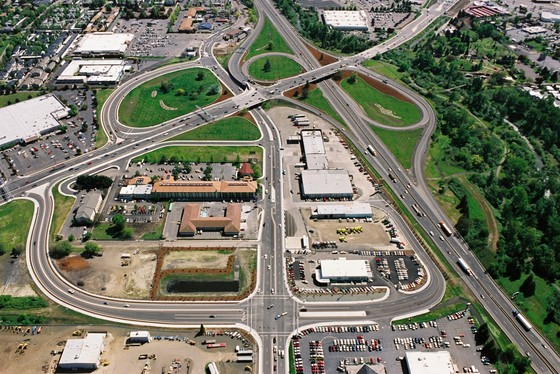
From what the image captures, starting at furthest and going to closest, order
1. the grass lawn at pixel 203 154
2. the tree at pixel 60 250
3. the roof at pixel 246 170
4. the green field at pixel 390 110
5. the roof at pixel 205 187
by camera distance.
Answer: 1. the green field at pixel 390 110
2. the grass lawn at pixel 203 154
3. the roof at pixel 246 170
4. the roof at pixel 205 187
5. the tree at pixel 60 250

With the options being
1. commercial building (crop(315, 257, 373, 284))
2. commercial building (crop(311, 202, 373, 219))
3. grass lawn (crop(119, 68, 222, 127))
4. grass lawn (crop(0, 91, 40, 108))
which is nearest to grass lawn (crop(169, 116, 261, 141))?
grass lawn (crop(119, 68, 222, 127))

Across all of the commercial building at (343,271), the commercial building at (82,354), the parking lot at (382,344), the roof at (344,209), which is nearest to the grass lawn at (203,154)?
the roof at (344,209)

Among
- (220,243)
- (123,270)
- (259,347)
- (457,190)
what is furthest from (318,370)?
(457,190)

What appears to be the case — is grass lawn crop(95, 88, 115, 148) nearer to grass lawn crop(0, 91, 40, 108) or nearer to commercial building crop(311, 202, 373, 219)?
grass lawn crop(0, 91, 40, 108)

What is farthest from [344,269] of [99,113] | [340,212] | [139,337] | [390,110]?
[99,113]

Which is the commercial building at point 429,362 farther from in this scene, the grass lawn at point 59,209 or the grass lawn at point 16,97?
the grass lawn at point 16,97

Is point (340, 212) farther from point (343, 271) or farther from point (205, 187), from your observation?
point (205, 187)

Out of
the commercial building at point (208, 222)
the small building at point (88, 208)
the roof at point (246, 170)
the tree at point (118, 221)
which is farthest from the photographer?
the roof at point (246, 170)
